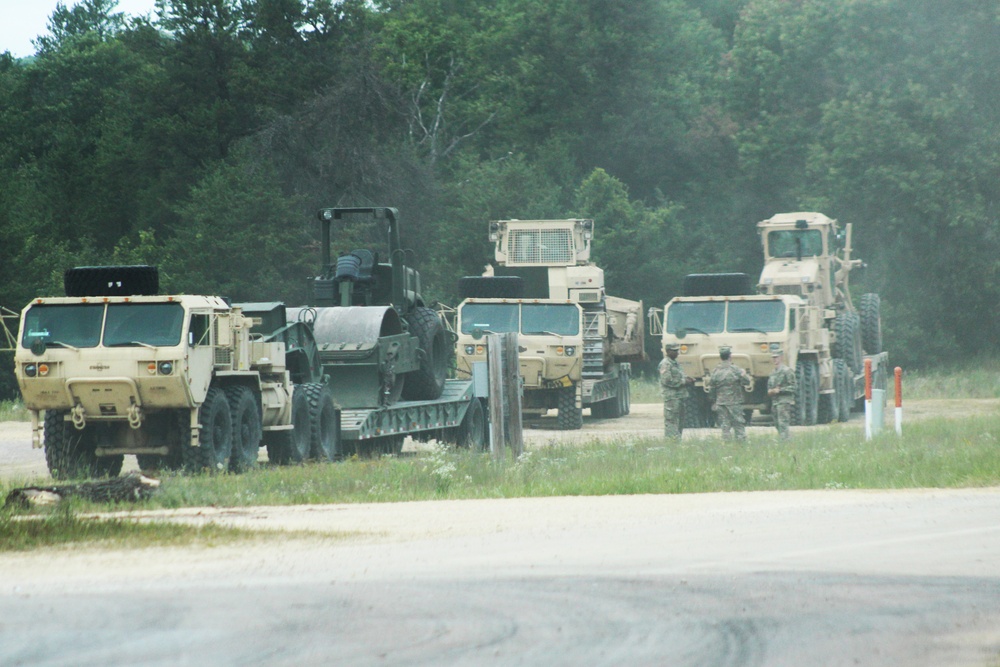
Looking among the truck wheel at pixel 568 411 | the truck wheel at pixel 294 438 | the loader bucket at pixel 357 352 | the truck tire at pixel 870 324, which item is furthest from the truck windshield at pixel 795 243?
the truck wheel at pixel 294 438

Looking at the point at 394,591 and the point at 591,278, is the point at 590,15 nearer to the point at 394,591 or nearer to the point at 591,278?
the point at 591,278

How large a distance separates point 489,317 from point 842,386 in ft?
23.0

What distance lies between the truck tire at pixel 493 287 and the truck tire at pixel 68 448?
42.4ft

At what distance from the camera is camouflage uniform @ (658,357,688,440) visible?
22453 mm

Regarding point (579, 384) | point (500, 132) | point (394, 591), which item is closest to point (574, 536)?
point (394, 591)

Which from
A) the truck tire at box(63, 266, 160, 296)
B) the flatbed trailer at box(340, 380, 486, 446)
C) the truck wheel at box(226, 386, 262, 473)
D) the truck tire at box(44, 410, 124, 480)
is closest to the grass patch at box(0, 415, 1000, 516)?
the truck wheel at box(226, 386, 262, 473)

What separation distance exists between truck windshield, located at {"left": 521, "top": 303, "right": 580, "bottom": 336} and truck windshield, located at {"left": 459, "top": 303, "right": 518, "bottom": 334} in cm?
23

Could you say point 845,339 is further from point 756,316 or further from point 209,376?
point 209,376

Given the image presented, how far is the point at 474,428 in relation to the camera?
24109 mm

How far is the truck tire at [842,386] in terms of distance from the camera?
2978 cm

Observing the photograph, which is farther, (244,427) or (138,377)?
(244,427)

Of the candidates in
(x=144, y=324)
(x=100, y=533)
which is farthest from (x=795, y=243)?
(x=100, y=533)

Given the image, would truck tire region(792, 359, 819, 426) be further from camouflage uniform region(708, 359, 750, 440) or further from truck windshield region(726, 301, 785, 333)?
camouflage uniform region(708, 359, 750, 440)

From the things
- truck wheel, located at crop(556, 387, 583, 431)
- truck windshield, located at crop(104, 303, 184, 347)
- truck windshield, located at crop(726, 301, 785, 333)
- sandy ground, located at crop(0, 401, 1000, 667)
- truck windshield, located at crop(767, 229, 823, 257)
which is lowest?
truck wheel, located at crop(556, 387, 583, 431)
